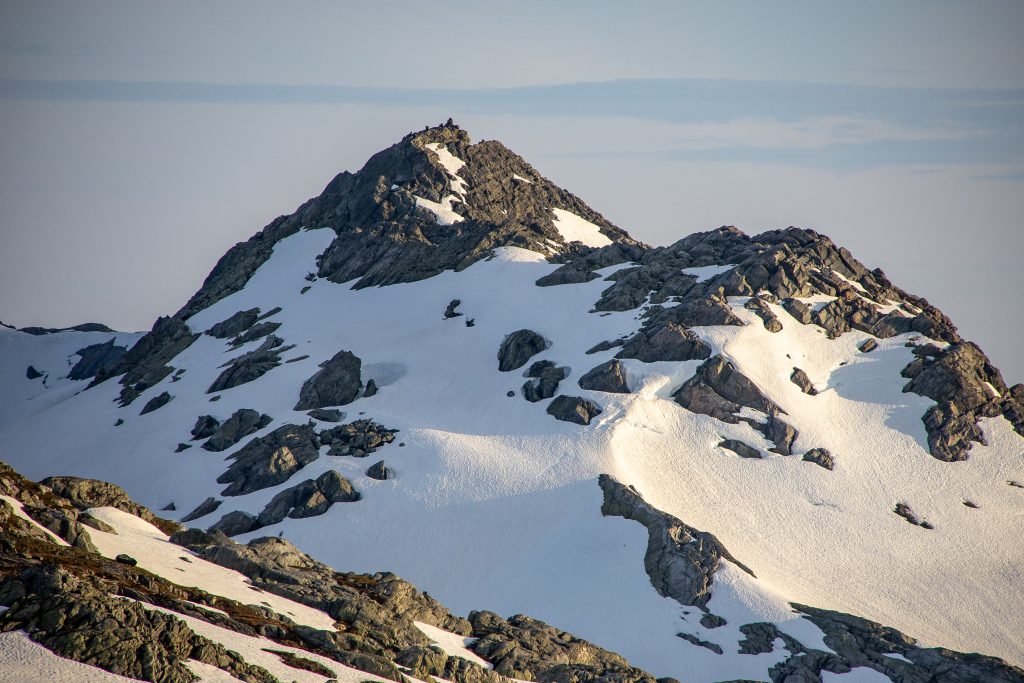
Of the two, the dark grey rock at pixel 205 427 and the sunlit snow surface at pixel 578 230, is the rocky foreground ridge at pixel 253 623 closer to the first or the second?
the dark grey rock at pixel 205 427

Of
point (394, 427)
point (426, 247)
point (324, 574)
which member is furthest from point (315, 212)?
point (324, 574)

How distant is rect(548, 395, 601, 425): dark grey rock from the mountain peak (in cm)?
3724

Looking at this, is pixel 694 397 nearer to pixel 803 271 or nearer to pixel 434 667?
pixel 803 271

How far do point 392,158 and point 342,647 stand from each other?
12070 cm

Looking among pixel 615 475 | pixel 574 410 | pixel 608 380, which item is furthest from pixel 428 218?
pixel 615 475

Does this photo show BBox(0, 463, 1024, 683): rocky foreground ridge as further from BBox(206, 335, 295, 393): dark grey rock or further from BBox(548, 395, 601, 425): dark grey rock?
BBox(206, 335, 295, 393): dark grey rock

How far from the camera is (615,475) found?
266ft

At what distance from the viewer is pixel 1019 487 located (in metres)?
91.6

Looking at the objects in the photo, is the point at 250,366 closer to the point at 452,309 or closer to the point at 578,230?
the point at 452,309

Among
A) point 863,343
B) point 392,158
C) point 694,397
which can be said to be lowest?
point 694,397

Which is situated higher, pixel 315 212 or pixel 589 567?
pixel 315 212

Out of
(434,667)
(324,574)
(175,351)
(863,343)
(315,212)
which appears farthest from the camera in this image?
(315,212)

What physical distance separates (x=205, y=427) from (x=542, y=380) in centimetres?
3327

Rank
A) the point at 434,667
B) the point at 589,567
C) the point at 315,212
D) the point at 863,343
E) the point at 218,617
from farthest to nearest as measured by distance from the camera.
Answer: the point at 315,212, the point at 863,343, the point at 589,567, the point at 434,667, the point at 218,617
